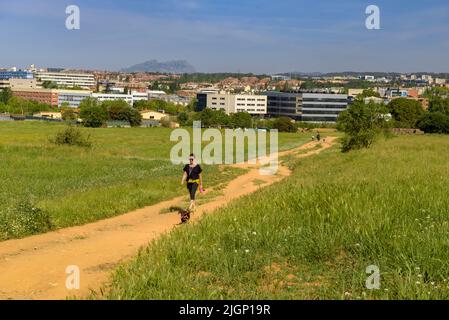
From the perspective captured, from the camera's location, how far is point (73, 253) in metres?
11.1

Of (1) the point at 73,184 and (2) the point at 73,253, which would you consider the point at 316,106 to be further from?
(2) the point at 73,253

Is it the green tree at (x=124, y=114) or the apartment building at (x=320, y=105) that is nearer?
the green tree at (x=124, y=114)

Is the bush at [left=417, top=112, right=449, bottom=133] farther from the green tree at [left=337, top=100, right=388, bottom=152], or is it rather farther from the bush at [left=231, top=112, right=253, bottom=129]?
the green tree at [left=337, top=100, right=388, bottom=152]

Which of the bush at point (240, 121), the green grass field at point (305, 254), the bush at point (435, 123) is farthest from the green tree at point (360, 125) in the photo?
the bush at point (240, 121)

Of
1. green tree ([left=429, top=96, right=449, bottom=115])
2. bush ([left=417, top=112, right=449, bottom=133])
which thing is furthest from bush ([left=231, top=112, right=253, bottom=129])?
green tree ([left=429, top=96, right=449, bottom=115])

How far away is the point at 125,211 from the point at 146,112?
5601 inches

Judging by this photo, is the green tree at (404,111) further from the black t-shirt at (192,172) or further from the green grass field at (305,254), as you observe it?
the green grass field at (305,254)

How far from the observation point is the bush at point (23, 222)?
1326 cm

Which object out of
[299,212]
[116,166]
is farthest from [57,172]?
[299,212]

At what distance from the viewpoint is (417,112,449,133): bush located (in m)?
93.1

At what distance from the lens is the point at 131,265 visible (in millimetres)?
7750

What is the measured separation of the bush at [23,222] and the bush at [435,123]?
8987 cm

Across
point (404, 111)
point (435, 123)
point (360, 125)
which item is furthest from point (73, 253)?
point (404, 111)
